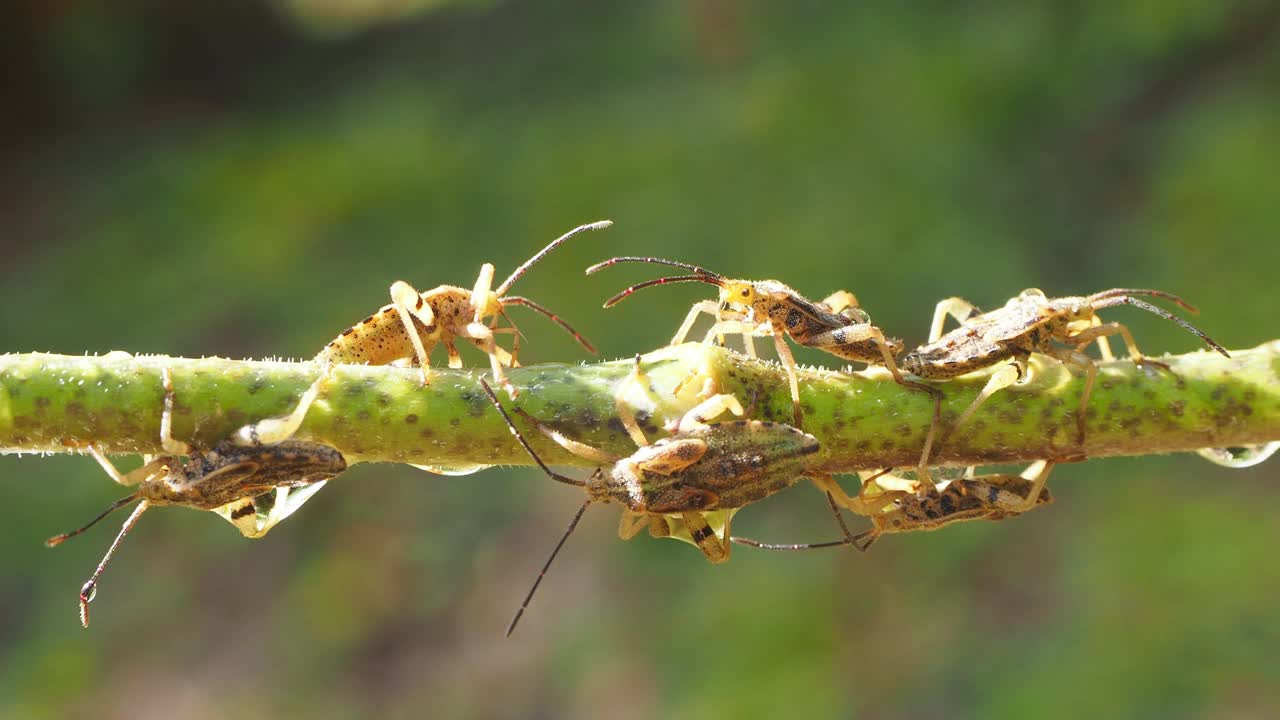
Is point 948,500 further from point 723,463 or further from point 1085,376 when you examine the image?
point 723,463

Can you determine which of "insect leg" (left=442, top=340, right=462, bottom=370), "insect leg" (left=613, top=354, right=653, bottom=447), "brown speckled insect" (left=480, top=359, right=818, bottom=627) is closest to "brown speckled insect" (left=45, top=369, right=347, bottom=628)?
"brown speckled insect" (left=480, top=359, right=818, bottom=627)

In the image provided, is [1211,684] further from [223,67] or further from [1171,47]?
[223,67]

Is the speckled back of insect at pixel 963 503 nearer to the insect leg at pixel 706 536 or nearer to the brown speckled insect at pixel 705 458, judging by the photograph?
the insect leg at pixel 706 536

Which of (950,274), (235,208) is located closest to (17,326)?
(235,208)

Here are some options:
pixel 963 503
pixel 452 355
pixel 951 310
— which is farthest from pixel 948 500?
pixel 452 355

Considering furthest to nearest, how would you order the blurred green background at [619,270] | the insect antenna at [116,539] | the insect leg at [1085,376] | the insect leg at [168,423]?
the blurred green background at [619,270]
the insect leg at [1085,376]
the insect antenna at [116,539]
the insect leg at [168,423]

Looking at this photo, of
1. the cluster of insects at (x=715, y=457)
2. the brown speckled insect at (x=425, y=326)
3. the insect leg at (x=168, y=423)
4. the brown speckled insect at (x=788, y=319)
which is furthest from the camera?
the brown speckled insect at (x=425, y=326)

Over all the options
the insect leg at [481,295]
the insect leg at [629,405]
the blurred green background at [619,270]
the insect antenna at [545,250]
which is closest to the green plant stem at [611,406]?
the insect leg at [629,405]
